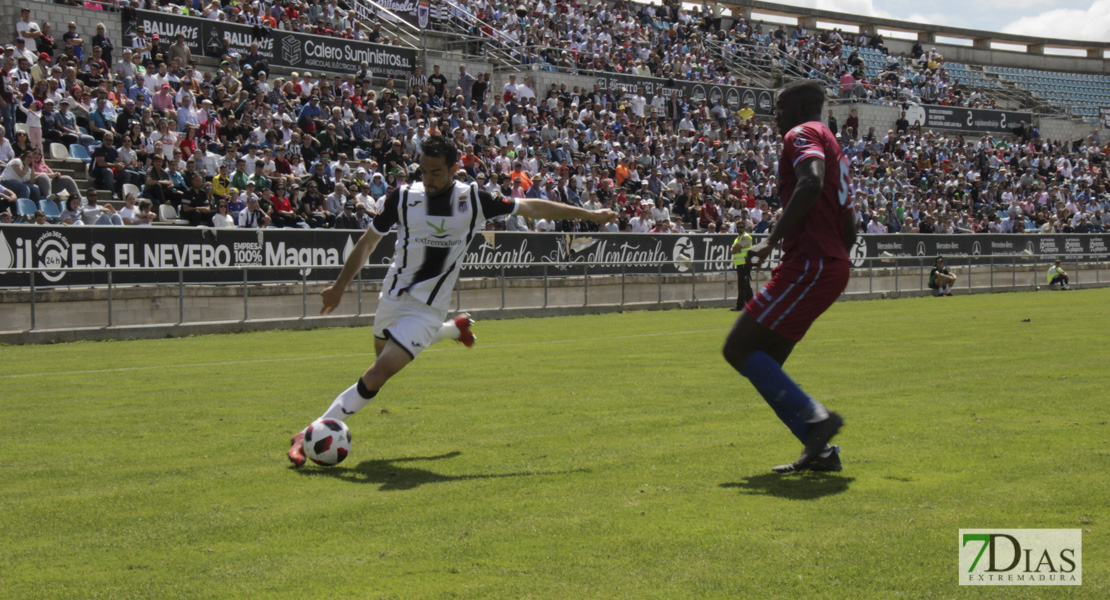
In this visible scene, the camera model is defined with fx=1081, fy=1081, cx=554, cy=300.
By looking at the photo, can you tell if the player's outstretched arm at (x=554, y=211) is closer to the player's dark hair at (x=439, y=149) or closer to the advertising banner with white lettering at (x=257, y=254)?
the player's dark hair at (x=439, y=149)

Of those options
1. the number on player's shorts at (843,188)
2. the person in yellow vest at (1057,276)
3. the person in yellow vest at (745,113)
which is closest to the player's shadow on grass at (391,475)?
the number on player's shorts at (843,188)

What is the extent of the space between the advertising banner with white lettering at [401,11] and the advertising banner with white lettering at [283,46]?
289 cm

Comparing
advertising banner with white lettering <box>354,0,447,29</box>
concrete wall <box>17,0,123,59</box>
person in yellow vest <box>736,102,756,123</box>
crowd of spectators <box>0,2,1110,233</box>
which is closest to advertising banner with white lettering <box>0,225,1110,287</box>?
crowd of spectators <box>0,2,1110,233</box>

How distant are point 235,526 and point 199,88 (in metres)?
21.7

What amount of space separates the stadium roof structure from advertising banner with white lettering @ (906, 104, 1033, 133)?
9558mm

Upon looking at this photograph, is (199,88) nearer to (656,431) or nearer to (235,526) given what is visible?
(656,431)

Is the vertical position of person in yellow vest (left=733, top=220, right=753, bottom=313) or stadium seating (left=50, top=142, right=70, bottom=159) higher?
stadium seating (left=50, top=142, right=70, bottom=159)

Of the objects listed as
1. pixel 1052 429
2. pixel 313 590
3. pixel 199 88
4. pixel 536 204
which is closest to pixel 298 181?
pixel 199 88

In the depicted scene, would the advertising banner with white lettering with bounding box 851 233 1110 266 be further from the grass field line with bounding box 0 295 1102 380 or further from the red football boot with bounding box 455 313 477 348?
the red football boot with bounding box 455 313 477 348

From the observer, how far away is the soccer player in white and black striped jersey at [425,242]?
7.17 m

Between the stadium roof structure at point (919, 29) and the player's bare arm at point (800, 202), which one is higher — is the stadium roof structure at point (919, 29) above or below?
above

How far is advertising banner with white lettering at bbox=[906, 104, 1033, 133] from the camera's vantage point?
51.5 meters

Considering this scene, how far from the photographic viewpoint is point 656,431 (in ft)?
25.8

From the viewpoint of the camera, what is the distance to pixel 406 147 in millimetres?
27594
